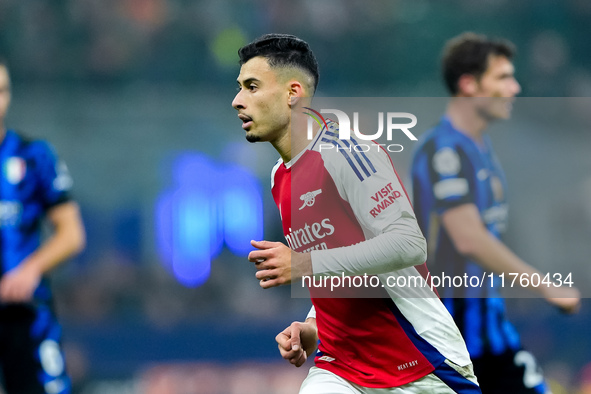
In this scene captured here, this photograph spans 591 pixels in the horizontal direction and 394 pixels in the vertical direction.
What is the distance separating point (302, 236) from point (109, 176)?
9.09 m

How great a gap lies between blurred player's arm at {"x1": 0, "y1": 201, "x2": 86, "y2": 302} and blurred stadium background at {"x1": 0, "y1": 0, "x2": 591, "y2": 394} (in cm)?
382

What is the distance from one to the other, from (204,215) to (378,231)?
9102 mm

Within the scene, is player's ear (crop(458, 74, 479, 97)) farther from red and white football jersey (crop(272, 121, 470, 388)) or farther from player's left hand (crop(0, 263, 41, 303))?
player's left hand (crop(0, 263, 41, 303))

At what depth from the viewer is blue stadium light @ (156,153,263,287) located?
11484 millimetres

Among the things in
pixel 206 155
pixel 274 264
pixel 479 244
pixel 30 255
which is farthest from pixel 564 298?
pixel 206 155

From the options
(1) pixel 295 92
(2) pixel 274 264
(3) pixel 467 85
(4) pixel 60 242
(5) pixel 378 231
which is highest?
(3) pixel 467 85

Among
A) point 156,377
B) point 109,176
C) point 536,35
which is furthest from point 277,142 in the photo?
point 536,35

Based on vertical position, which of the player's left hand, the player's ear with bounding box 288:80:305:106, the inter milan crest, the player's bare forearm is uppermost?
the inter milan crest

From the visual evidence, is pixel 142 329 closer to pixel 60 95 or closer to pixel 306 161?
pixel 60 95

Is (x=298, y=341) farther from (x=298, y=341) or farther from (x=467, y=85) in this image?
(x=467, y=85)

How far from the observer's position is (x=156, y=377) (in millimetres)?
9219

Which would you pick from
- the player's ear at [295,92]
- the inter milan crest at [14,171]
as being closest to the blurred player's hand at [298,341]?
the player's ear at [295,92]

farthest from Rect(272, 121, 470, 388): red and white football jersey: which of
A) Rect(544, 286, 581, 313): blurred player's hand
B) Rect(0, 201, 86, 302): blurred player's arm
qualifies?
Rect(0, 201, 86, 302): blurred player's arm

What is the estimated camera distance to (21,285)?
505 cm
